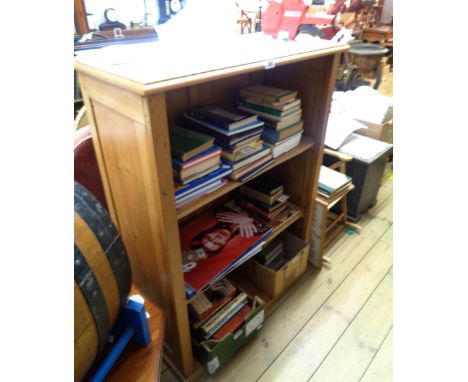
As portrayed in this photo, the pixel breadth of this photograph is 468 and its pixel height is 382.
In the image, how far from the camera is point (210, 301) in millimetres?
1368

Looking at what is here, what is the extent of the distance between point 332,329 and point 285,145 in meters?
0.96

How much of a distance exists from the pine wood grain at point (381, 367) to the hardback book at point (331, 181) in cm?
81

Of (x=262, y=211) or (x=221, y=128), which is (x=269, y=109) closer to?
(x=221, y=128)

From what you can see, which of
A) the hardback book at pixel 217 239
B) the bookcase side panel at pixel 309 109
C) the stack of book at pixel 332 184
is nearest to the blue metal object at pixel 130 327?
the hardback book at pixel 217 239

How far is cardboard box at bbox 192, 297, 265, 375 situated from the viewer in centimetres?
124

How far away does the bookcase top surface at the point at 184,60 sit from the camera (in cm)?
74

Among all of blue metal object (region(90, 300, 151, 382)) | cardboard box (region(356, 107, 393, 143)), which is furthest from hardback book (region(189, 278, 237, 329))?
cardboard box (region(356, 107, 393, 143))

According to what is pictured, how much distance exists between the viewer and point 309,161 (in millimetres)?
1453

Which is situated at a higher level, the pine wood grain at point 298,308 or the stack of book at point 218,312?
the stack of book at point 218,312

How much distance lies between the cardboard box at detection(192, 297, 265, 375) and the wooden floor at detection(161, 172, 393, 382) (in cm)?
9

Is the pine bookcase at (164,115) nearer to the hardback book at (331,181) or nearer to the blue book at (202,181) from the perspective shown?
Result: the blue book at (202,181)

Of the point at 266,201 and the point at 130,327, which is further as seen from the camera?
the point at 266,201

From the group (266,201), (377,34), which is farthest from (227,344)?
(377,34)
